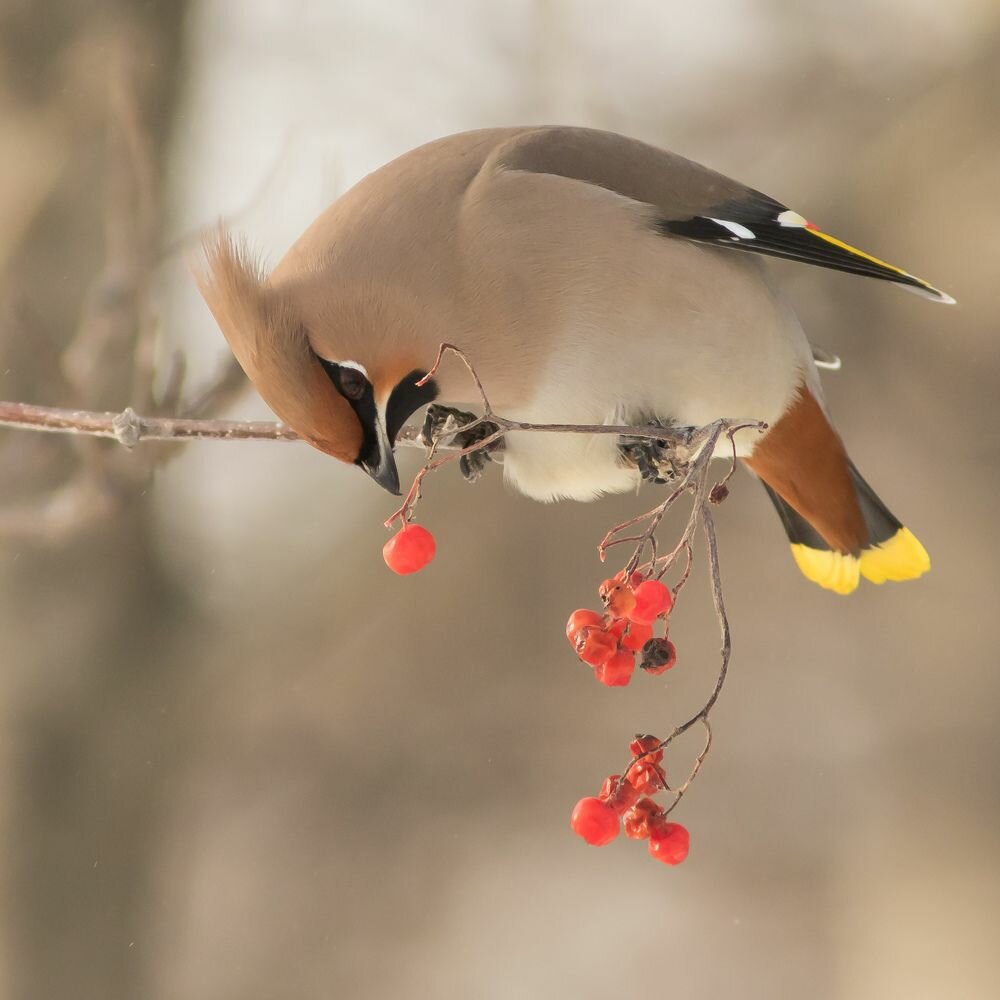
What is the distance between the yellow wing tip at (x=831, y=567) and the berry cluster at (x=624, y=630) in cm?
119

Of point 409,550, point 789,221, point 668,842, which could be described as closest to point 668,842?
point 668,842

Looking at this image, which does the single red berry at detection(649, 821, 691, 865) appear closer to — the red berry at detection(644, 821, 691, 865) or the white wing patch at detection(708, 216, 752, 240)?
the red berry at detection(644, 821, 691, 865)

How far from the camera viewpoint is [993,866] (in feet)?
18.3

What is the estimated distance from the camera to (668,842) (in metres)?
1.91

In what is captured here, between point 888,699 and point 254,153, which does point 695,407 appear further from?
point 888,699

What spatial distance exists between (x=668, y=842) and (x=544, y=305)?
101 cm

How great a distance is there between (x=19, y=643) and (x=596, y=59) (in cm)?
335

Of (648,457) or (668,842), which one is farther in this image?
(648,457)

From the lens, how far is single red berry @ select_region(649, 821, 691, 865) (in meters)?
1.89

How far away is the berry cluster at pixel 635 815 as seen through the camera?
73.8 inches

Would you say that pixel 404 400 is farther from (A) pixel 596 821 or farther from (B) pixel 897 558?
(B) pixel 897 558

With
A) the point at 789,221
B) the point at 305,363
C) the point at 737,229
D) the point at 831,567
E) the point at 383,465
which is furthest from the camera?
the point at 831,567

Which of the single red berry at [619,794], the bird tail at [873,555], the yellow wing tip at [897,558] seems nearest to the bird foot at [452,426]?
the single red berry at [619,794]

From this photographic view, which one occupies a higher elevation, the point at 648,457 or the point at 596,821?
the point at 648,457
